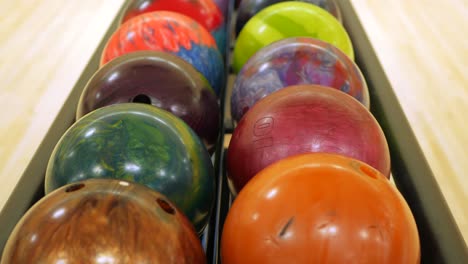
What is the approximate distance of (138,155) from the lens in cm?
110

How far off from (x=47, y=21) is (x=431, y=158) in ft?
5.55

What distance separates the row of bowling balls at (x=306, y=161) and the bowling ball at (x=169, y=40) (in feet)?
0.54

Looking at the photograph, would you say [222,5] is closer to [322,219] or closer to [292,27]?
[292,27]

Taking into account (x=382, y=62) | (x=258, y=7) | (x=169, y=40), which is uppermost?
(x=169, y=40)

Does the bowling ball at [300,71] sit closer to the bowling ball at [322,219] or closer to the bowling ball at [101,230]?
the bowling ball at [322,219]

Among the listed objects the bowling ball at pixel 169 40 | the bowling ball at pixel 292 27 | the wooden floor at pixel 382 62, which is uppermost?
the bowling ball at pixel 169 40

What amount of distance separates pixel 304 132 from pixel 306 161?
0.62 feet

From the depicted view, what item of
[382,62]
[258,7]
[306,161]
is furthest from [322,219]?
[258,7]

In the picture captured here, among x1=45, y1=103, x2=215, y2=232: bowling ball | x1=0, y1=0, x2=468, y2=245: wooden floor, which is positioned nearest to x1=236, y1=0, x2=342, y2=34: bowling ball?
x1=0, y1=0, x2=468, y2=245: wooden floor

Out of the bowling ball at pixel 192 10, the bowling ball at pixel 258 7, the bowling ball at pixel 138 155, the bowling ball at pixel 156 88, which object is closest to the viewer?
the bowling ball at pixel 138 155

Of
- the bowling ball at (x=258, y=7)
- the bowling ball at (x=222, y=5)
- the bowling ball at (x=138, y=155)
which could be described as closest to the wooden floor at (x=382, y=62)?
the bowling ball at (x=258, y=7)

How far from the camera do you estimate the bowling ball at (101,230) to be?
30.8 inches

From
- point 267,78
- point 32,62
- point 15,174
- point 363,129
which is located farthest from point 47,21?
point 363,129

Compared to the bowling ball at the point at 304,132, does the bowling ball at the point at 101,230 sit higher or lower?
higher
